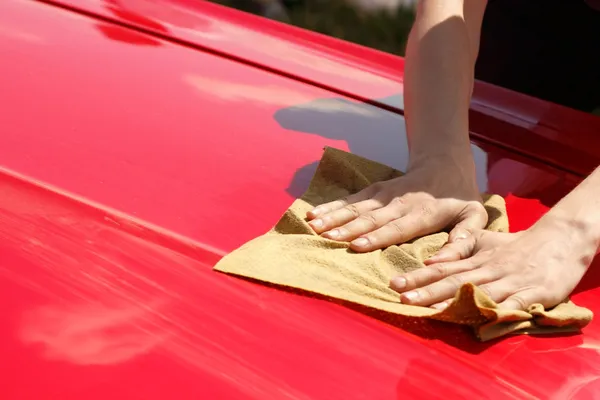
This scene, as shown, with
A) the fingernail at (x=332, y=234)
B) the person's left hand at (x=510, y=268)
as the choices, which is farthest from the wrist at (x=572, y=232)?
the fingernail at (x=332, y=234)

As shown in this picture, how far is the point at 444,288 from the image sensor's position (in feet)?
2.69

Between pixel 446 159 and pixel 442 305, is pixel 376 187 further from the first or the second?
pixel 442 305

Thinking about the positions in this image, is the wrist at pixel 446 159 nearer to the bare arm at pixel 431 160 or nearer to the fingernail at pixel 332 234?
the bare arm at pixel 431 160

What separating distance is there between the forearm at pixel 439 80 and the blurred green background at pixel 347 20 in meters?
2.13

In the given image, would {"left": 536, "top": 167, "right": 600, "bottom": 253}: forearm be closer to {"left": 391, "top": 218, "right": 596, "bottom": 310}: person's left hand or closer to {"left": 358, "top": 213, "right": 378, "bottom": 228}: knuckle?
{"left": 391, "top": 218, "right": 596, "bottom": 310}: person's left hand

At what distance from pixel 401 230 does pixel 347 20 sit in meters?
2.76

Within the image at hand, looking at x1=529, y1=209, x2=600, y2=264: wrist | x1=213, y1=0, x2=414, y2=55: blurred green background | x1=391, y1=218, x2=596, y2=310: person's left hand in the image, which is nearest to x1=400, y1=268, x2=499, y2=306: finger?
x1=391, y1=218, x2=596, y2=310: person's left hand

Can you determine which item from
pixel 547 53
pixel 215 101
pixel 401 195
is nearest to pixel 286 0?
pixel 547 53

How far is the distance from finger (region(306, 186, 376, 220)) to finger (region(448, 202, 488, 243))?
11cm

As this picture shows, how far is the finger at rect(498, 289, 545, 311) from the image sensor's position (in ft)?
2.69

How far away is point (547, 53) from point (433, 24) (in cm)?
53

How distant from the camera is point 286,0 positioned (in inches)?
141

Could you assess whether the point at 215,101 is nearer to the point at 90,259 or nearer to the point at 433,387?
the point at 90,259

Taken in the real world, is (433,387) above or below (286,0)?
below
